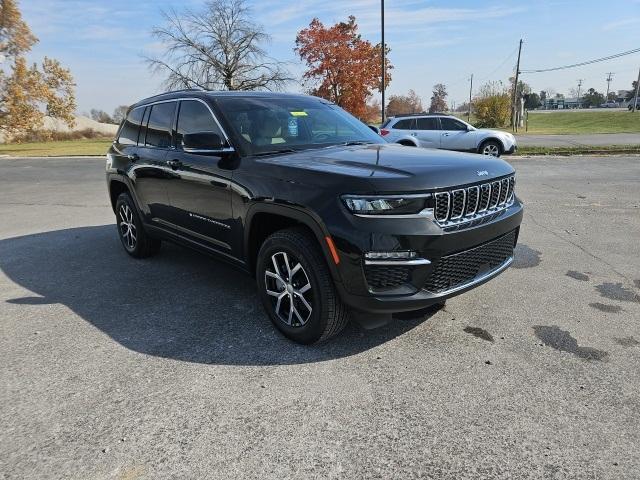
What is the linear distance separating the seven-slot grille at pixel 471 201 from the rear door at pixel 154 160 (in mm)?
2748

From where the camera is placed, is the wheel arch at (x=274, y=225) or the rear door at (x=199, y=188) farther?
the rear door at (x=199, y=188)

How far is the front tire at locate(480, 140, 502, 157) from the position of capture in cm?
1634

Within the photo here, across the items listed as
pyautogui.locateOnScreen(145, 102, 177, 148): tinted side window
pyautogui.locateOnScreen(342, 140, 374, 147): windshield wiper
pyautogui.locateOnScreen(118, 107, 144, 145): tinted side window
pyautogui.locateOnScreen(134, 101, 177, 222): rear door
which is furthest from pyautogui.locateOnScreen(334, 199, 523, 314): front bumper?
pyautogui.locateOnScreen(118, 107, 144, 145): tinted side window

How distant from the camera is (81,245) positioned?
6645 millimetres

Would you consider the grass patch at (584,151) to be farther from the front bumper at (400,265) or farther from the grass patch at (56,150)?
the grass patch at (56,150)

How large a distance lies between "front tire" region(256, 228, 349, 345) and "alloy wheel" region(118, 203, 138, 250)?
2.71 m

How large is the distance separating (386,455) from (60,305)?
3410mm

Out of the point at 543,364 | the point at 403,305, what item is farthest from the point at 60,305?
the point at 543,364

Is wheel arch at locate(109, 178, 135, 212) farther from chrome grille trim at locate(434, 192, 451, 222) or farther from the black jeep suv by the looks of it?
chrome grille trim at locate(434, 192, 451, 222)

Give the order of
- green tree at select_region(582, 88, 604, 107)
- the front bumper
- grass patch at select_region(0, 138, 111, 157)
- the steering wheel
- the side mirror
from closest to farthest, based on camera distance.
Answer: the front bumper → the side mirror → the steering wheel → grass patch at select_region(0, 138, 111, 157) → green tree at select_region(582, 88, 604, 107)

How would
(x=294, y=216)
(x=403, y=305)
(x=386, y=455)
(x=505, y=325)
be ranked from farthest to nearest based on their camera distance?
1. (x=505, y=325)
2. (x=294, y=216)
3. (x=403, y=305)
4. (x=386, y=455)

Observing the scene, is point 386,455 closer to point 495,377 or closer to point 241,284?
point 495,377

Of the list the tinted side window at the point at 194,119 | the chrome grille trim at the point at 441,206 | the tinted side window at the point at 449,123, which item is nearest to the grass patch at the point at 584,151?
the tinted side window at the point at 449,123

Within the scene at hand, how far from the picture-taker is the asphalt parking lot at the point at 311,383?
7.78 ft
